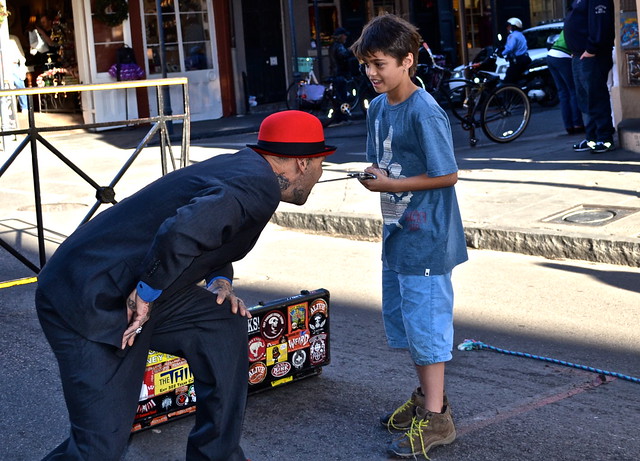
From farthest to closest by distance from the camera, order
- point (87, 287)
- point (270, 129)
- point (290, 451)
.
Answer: point (290, 451)
point (270, 129)
point (87, 287)

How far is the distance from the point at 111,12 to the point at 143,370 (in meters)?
16.5

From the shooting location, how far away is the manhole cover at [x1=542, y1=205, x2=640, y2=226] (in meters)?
7.28

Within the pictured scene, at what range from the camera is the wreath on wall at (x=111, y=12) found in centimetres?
1839

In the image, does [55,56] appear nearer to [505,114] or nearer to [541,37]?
[541,37]

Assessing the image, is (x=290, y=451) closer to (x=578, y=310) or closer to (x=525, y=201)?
(x=578, y=310)

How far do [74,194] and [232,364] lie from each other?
26.9 feet

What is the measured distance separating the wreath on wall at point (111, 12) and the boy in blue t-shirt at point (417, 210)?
15.6m

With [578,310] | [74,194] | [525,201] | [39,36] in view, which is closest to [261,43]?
[39,36]

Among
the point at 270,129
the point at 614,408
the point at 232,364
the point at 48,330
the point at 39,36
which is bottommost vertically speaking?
the point at 614,408

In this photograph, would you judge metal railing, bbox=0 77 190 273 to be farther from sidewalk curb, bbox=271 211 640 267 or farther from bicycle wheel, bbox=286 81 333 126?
bicycle wheel, bbox=286 81 333 126

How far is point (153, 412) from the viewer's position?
4160 millimetres

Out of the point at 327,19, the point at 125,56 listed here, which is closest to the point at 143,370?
the point at 125,56

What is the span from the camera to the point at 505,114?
39.7 feet

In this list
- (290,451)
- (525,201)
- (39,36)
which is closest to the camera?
(290,451)
